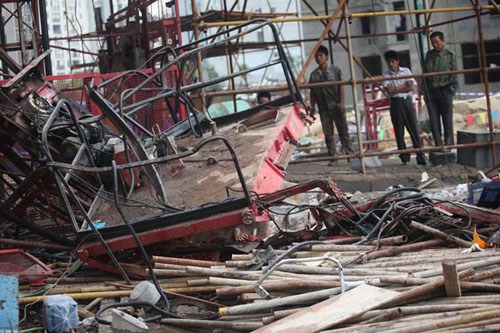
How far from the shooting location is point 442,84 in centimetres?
1402

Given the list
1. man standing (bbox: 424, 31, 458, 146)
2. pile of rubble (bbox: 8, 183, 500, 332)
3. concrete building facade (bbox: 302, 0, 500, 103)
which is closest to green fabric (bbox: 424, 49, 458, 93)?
man standing (bbox: 424, 31, 458, 146)

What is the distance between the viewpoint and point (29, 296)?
689 cm

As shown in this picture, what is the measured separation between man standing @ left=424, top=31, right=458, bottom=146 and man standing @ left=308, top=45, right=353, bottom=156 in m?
1.55

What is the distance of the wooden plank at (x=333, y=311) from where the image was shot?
5.35m

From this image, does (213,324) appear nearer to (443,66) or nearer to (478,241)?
(478,241)

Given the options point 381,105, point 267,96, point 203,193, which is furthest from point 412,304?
point 381,105

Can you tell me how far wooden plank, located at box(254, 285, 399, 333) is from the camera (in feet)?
17.6

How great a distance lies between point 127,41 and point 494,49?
26.6 m

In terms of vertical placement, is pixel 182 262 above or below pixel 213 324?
above

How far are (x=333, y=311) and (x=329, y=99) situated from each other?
A: 9.61 metres

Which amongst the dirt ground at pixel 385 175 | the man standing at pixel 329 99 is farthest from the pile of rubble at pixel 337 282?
the man standing at pixel 329 99

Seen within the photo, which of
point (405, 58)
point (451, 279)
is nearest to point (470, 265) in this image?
point (451, 279)

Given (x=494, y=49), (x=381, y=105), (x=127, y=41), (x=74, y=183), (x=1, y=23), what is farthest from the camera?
(x=494, y=49)

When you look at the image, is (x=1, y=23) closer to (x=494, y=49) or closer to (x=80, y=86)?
(x=80, y=86)
